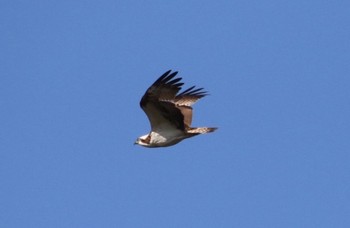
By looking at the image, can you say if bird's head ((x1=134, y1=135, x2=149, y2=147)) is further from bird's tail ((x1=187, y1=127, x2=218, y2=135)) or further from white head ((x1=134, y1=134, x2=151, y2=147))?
bird's tail ((x1=187, y1=127, x2=218, y2=135))

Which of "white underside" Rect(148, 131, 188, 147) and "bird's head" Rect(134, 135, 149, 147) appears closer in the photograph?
"white underside" Rect(148, 131, 188, 147)

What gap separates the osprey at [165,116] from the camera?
86.3 feet

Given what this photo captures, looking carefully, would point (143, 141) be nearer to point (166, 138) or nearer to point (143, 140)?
point (143, 140)

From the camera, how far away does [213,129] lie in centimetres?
2695

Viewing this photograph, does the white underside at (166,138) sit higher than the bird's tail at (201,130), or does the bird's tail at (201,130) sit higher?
the bird's tail at (201,130)

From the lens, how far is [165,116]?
2686 centimetres

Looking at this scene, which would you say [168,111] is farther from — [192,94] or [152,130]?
[192,94]

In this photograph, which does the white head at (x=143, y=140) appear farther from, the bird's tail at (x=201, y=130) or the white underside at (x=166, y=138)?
the bird's tail at (x=201, y=130)

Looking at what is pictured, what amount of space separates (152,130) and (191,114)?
165 centimetres

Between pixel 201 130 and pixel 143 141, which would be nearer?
pixel 201 130

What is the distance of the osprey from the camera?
26.3 metres

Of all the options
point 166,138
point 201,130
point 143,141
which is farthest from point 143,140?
point 201,130

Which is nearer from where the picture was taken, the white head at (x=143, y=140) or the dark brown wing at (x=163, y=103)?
the dark brown wing at (x=163, y=103)

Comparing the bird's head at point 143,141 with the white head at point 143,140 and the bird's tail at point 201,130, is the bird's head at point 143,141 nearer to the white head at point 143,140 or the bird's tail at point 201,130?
the white head at point 143,140
